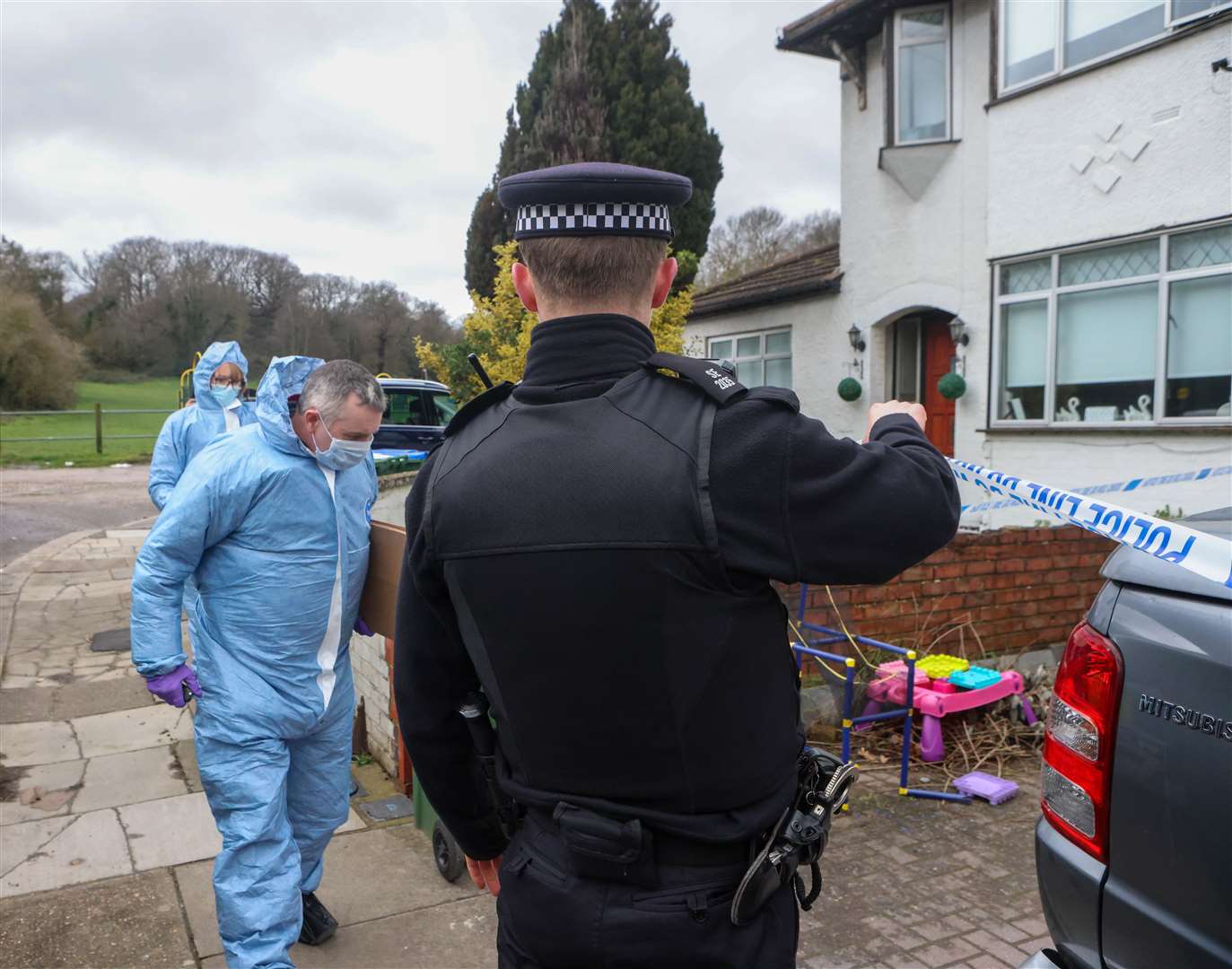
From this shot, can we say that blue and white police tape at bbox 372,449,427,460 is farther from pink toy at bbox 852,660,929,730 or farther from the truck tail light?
the truck tail light

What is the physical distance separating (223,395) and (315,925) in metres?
4.02

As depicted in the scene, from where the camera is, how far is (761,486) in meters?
1.46

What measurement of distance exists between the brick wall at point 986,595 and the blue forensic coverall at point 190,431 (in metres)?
3.81

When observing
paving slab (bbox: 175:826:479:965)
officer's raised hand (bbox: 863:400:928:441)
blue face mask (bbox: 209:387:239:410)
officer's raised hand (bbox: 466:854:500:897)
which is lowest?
paving slab (bbox: 175:826:479:965)

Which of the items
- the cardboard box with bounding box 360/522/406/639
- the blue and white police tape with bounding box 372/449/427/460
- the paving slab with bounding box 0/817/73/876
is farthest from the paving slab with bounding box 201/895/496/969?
the blue and white police tape with bounding box 372/449/427/460

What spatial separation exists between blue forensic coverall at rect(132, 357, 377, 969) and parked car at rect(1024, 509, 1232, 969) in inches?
86.2

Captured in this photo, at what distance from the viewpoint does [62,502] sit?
660 inches

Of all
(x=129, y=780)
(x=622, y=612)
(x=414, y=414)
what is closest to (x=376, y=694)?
(x=129, y=780)

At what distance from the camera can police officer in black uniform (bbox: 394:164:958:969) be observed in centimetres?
147

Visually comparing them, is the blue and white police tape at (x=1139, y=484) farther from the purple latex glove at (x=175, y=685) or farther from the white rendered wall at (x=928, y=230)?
the purple latex glove at (x=175, y=685)

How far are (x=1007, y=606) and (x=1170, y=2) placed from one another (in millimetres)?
5790

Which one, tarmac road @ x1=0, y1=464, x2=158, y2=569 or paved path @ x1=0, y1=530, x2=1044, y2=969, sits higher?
tarmac road @ x1=0, y1=464, x2=158, y2=569

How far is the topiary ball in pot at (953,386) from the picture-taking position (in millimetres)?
10508

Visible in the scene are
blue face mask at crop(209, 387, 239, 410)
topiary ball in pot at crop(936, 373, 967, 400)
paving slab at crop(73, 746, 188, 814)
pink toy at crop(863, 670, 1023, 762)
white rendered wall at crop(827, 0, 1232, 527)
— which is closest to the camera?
paving slab at crop(73, 746, 188, 814)
